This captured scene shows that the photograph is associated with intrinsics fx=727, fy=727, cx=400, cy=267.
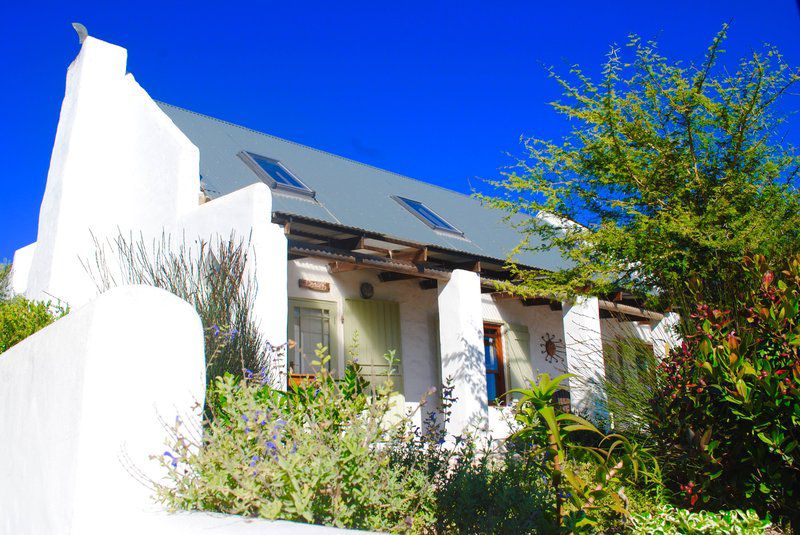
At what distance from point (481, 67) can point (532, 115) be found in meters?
2.28

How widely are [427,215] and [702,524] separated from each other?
383 inches

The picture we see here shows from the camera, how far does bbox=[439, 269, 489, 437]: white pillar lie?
29.3 feet

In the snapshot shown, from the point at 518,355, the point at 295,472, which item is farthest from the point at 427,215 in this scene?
the point at 295,472

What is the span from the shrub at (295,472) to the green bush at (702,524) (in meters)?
1.06

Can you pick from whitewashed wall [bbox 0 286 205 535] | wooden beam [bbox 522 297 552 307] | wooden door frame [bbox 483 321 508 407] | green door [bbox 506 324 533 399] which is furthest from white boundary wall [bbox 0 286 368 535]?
wooden beam [bbox 522 297 552 307]

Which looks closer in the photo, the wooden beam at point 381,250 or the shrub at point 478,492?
the shrub at point 478,492

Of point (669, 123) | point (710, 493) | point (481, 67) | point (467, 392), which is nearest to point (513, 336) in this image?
point (467, 392)

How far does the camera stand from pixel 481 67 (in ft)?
31.8

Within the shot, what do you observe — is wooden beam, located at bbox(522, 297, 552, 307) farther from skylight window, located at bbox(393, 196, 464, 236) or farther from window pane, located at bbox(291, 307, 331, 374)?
window pane, located at bbox(291, 307, 331, 374)

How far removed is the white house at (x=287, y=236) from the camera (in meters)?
8.24

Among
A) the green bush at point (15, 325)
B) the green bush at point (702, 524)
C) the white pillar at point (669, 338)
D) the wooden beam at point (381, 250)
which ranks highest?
the wooden beam at point (381, 250)

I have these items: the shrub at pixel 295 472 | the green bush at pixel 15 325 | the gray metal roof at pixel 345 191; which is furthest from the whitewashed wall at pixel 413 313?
the shrub at pixel 295 472

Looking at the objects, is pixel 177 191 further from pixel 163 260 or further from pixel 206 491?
pixel 206 491

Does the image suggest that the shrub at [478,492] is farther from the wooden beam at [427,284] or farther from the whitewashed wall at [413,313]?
the wooden beam at [427,284]
